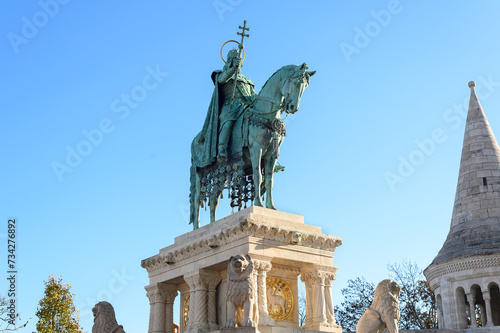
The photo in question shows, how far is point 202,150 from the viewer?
18.4 meters

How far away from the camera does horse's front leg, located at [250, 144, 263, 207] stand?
53.2 ft

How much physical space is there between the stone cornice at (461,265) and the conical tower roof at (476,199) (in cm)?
22

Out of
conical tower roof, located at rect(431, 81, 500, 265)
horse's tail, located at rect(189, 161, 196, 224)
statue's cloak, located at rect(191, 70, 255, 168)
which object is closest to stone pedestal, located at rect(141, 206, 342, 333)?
horse's tail, located at rect(189, 161, 196, 224)

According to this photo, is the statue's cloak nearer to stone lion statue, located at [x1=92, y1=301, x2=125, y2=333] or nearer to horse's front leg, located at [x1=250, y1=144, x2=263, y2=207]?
horse's front leg, located at [x1=250, y1=144, x2=263, y2=207]

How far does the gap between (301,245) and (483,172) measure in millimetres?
18161

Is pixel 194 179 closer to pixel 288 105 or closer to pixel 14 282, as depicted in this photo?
pixel 288 105

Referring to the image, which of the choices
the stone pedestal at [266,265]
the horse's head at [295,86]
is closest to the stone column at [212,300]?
the stone pedestal at [266,265]

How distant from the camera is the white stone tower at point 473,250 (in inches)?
1135

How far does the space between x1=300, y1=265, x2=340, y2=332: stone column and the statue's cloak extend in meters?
3.89

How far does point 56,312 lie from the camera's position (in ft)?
105

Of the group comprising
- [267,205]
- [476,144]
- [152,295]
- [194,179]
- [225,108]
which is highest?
[476,144]

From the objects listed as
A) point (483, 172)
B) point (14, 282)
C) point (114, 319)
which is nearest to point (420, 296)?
point (483, 172)

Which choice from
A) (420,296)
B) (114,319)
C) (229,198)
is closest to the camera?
(114,319)

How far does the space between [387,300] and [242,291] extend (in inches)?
120
